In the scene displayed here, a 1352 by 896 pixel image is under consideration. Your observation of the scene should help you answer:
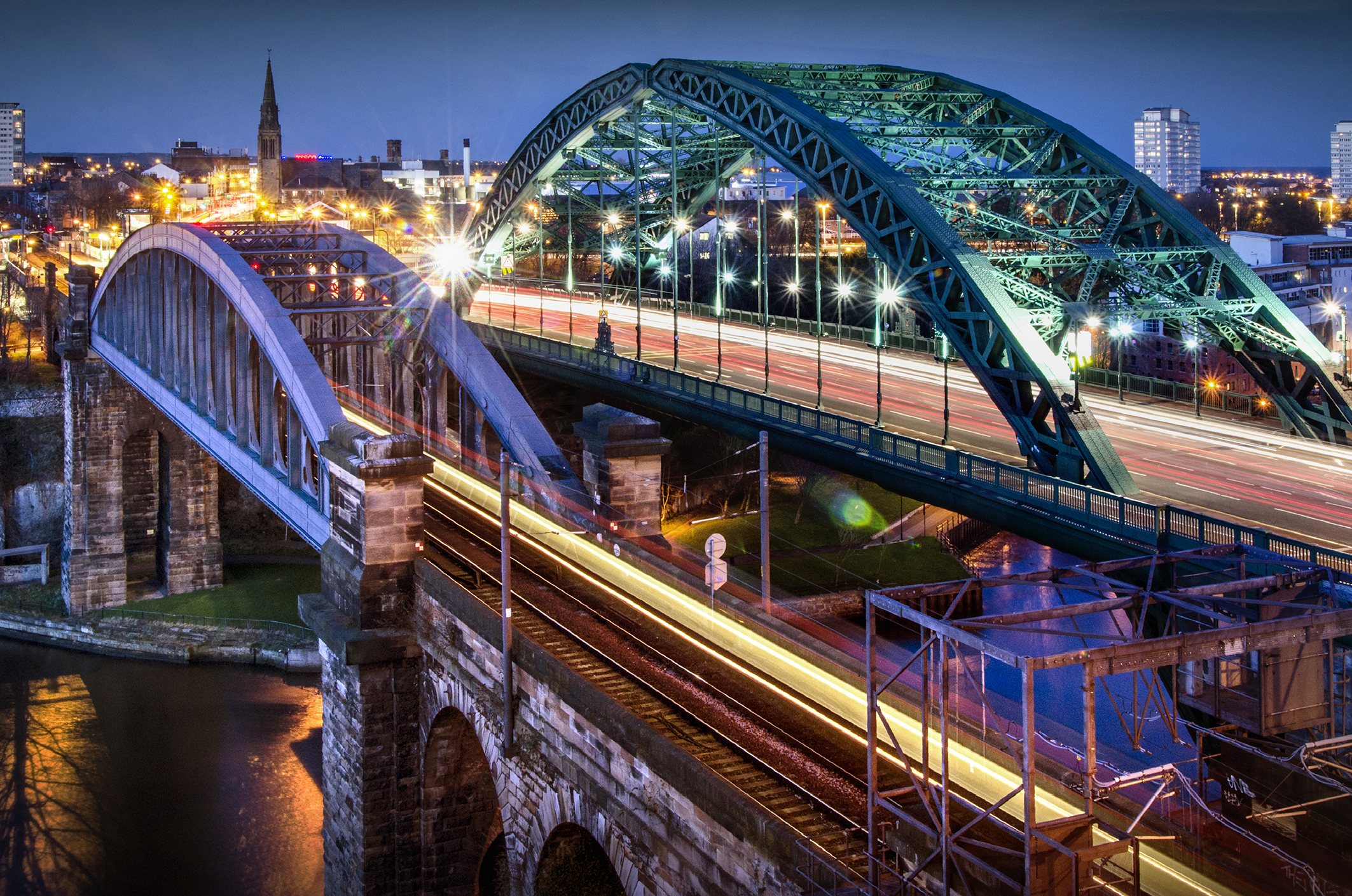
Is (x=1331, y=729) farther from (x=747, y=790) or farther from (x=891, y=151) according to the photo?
(x=891, y=151)

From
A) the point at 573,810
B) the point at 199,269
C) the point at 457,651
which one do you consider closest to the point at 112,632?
the point at 199,269

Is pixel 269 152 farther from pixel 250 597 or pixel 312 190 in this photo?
pixel 250 597

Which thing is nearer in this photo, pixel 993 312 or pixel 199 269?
pixel 993 312

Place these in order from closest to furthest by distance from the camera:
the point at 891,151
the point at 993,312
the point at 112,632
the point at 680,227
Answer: the point at 993,312 < the point at 891,151 < the point at 112,632 < the point at 680,227

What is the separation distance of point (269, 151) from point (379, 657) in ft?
553

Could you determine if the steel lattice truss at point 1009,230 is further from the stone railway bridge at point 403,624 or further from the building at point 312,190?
the building at point 312,190

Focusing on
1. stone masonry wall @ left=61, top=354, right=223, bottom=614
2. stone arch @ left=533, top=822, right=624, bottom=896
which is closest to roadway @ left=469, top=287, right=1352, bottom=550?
stone arch @ left=533, top=822, right=624, bottom=896

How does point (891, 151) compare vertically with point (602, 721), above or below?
above

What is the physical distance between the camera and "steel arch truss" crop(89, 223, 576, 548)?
32344mm

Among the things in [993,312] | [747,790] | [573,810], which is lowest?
[573,810]

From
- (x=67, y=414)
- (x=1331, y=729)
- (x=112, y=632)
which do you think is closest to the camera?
(x=1331, y=729)

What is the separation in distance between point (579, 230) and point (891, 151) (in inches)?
1692

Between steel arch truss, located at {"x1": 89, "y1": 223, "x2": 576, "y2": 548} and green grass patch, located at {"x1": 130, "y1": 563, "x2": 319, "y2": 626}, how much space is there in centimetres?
924

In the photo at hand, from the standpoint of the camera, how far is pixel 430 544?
2884 cm
